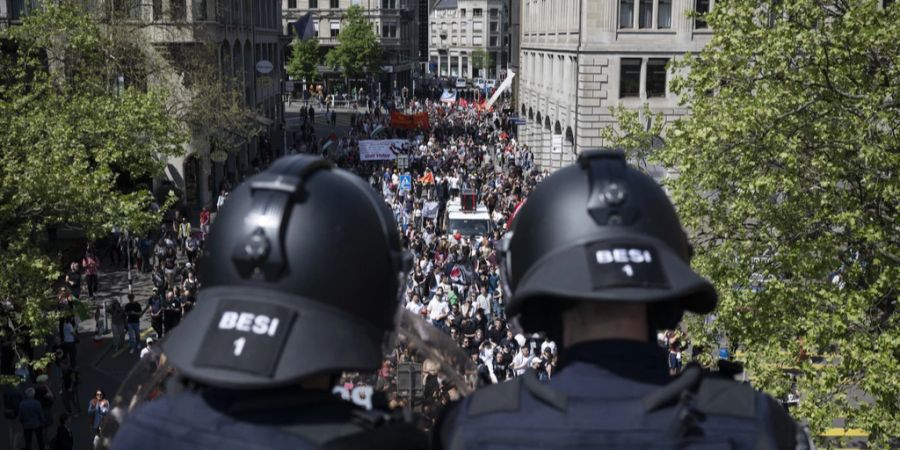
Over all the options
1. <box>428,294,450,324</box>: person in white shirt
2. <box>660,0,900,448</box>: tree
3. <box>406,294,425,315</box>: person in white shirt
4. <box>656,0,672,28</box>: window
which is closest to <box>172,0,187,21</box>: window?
<box>656,0,672,28</box>: window

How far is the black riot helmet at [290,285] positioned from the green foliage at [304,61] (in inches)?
3474

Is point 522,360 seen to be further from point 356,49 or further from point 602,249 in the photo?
point 356,49

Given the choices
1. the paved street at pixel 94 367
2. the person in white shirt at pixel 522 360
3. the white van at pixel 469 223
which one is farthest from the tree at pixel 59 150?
the white van at pixel 469 223

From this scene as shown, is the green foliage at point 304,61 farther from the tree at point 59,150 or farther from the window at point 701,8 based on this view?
the tree at point 59,150

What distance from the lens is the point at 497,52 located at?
5866 inches

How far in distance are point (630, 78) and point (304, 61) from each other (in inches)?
2187

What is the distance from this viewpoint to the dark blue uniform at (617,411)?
2354mm

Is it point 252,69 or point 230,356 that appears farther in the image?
point 252,69

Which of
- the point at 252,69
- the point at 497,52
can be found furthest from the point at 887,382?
the point at 497,52

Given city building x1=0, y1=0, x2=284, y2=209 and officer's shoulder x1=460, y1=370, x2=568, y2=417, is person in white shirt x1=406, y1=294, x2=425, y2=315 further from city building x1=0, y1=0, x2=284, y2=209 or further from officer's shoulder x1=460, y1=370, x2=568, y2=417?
city building x1=0, y1=0, x2=284, y2=209

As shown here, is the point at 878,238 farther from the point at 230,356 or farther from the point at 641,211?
the point at 230,356

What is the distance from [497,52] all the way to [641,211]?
488ft

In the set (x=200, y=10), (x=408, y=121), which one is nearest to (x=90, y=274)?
(x=200, y=10)

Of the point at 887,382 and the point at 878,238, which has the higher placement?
the point at 878,238
